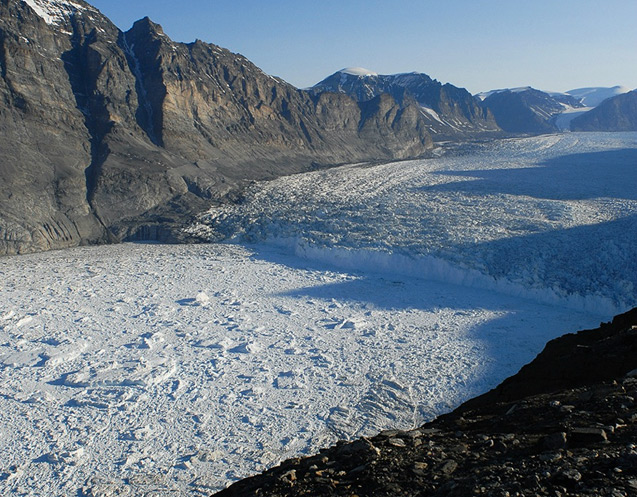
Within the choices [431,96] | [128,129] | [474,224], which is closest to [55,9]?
[128,129]

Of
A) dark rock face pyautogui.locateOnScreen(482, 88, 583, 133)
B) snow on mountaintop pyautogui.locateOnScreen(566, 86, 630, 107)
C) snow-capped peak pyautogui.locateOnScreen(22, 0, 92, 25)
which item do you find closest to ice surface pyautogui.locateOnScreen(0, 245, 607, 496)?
snow-capped peak pyautogui.locateOnScreen(22, 0, 92, 25)

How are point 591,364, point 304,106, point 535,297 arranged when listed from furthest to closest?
1. point 304,106
2. point 535,297
3. point 591,364

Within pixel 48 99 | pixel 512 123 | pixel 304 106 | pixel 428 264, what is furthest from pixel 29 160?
pixel 512 123

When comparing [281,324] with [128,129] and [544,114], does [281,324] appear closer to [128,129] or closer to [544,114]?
[128,129]

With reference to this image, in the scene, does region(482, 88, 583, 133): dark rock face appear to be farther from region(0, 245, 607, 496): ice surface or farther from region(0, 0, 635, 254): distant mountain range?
region(0, 245, 607, 496): ice surface

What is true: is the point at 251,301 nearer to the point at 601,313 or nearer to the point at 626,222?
the point at 601,313
